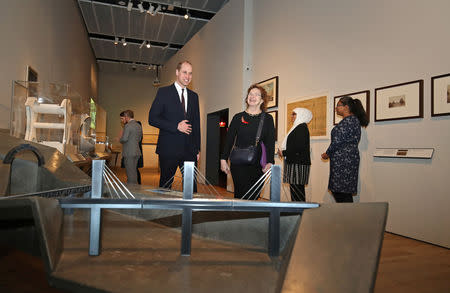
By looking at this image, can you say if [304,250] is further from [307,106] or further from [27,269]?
[307,106]

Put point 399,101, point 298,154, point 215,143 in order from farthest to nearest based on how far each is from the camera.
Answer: point 215,143, point 298,154, point 399,101

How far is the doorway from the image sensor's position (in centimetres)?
757

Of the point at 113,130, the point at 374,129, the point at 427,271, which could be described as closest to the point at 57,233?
the point at 427,271

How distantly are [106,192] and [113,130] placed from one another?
45.0 feet

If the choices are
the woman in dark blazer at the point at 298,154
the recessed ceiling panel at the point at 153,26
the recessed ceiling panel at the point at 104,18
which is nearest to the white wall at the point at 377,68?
the woman in dark blazer at the point at 298,154

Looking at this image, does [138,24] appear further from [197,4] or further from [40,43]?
[40,43]

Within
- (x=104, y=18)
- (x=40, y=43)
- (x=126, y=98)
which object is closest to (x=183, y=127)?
(x=40, y=43)

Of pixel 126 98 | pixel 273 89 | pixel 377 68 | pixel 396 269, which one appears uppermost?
pixel 126 98

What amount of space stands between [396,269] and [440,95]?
166cm

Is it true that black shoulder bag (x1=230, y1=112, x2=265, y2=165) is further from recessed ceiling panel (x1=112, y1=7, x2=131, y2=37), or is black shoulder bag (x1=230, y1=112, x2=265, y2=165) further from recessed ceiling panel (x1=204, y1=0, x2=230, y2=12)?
recessed ceiling panel (x1=112, y1=7, x2=131, y2=37)

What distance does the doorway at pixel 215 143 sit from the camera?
757 centimetres

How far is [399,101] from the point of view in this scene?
10.5 feet

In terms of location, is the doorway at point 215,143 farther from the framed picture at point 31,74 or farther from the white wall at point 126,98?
the white wall at point 126,98

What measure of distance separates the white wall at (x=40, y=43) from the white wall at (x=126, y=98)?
558 centimetres
